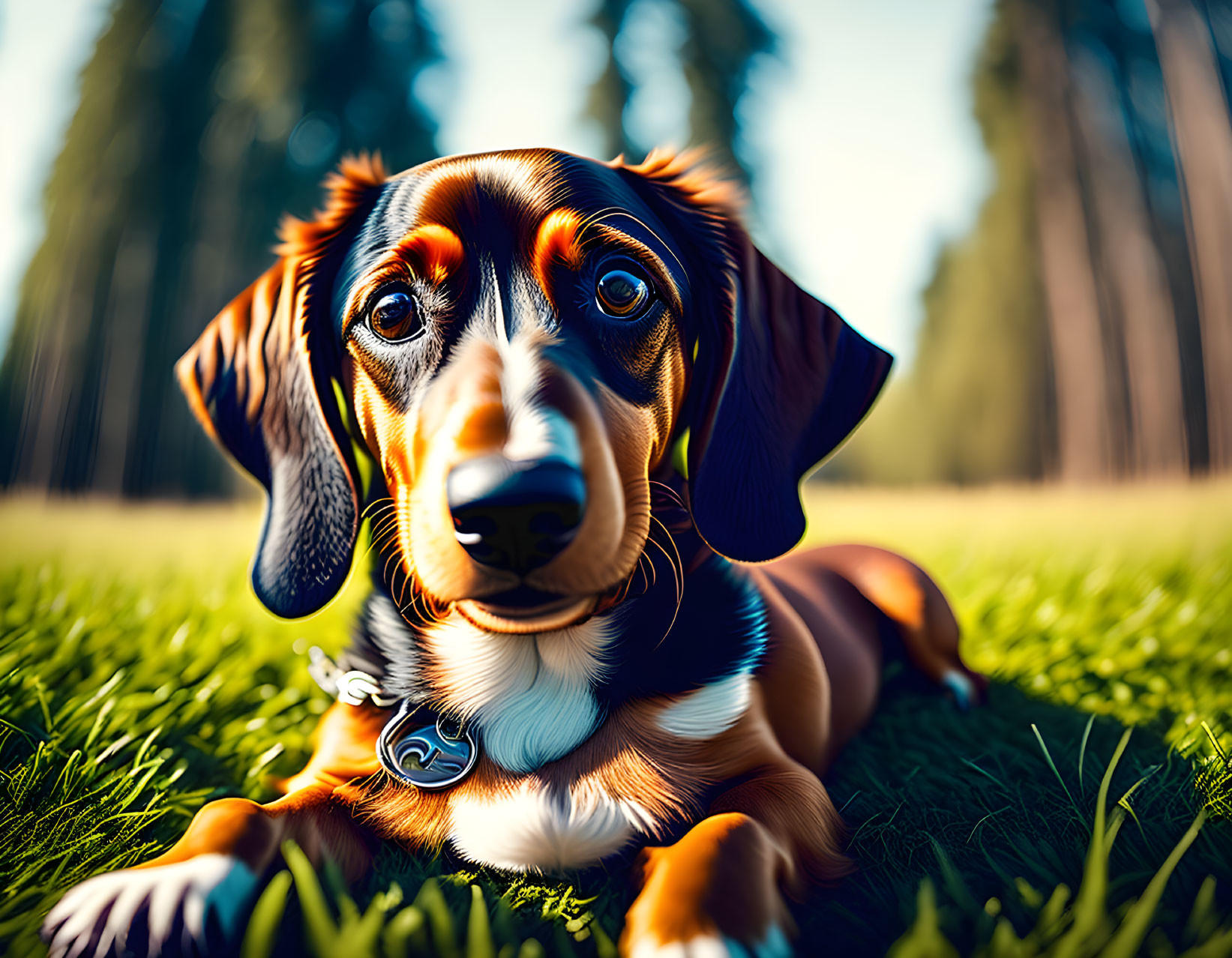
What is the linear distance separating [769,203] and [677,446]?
1076 cm

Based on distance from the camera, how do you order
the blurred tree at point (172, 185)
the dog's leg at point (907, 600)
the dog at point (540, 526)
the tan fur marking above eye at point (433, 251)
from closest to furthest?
the dog at point (540, 526)
the tan fur marking above eye at point (433, 251)
the dog's leg at point (907, 600)
the blurred tree at point (172, 185)

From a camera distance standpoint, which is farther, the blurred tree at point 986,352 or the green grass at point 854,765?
the blurred tree at point 986,352

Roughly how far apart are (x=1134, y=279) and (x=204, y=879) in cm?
1319

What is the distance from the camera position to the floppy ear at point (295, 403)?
5.99 feet

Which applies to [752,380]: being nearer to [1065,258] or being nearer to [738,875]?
[738,875]

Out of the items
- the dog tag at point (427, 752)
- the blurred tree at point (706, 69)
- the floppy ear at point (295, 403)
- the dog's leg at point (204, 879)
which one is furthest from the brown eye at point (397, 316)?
the blurred tree at point (706, 69)

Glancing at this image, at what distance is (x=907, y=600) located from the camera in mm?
2801

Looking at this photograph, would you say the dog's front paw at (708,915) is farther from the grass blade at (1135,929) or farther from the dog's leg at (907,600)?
the dog's leg at (907,600)

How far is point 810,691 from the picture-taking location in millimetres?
1896

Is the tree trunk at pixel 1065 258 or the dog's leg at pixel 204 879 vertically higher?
the tree trunk at pixel 1065 258

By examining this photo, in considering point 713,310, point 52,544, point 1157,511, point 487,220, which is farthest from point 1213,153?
point 52,544

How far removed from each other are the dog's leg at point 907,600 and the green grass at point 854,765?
4.9 inches

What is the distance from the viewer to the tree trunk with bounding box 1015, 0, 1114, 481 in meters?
10.9

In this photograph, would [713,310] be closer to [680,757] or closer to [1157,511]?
Answer: [680,757]
